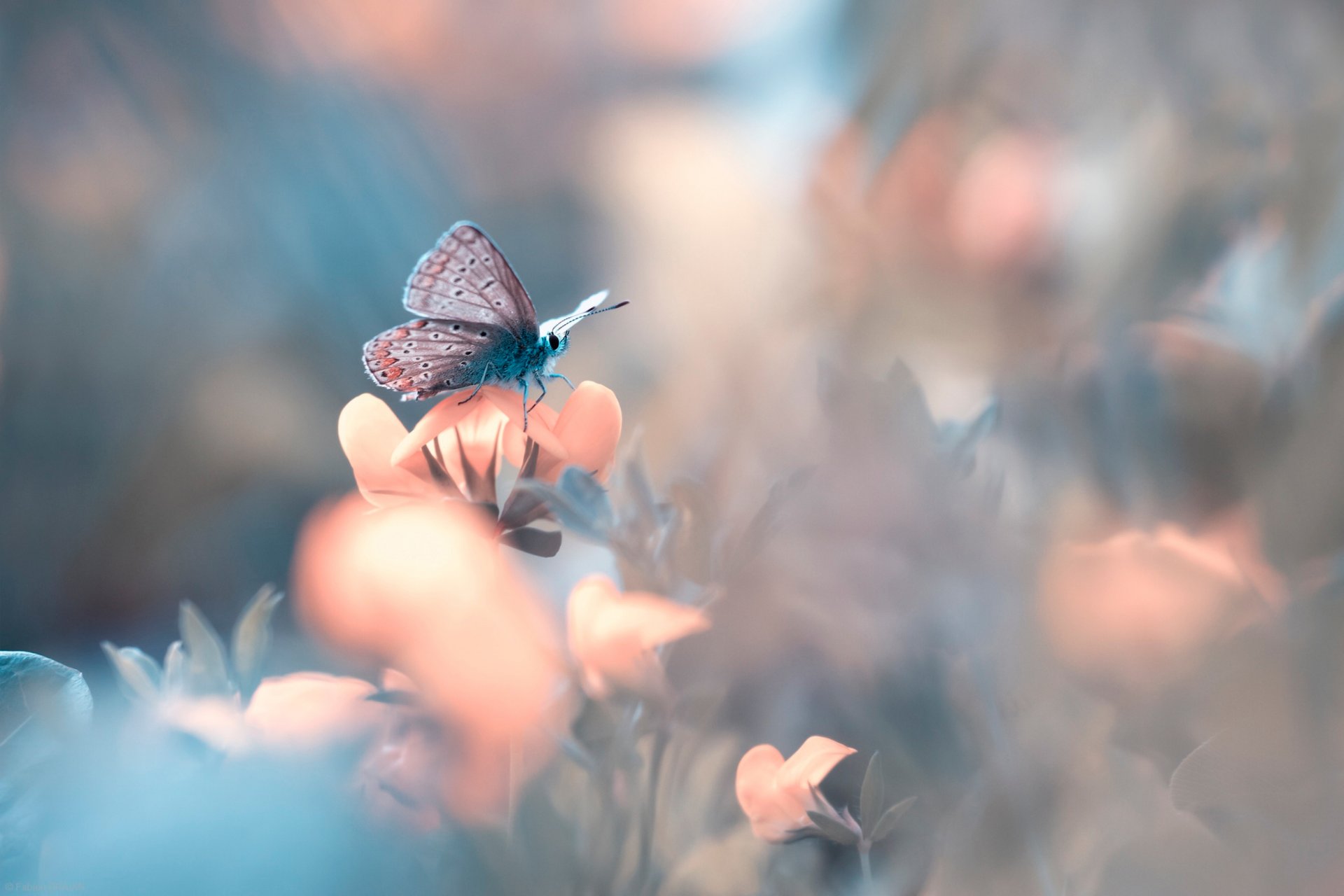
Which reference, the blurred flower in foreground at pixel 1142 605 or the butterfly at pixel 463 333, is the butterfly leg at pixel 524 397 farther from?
the blurred flower in foreground at pixel 1142 605

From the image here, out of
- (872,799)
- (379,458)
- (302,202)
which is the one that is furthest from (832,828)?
(302,202)

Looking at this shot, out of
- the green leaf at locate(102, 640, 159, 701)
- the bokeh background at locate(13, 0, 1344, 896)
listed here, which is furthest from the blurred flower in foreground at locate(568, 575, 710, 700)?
the green leaf at locate(102, 640, 159, 701)

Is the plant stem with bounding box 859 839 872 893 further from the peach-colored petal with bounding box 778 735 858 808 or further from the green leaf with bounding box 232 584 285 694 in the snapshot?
the green leaf with bounding box 232 584 285 694

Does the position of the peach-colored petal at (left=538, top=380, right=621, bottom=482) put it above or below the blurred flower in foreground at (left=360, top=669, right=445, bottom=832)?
above

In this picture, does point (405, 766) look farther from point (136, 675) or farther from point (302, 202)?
point (302, 202)

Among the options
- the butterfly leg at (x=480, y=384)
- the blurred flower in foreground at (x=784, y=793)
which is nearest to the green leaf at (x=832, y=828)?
the blurred flower in foreground at (x=784, y=793)

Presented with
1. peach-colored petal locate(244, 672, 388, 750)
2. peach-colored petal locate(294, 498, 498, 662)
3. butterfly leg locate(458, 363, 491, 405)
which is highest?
butterfly leg locate(458, 363, 491, 405)
